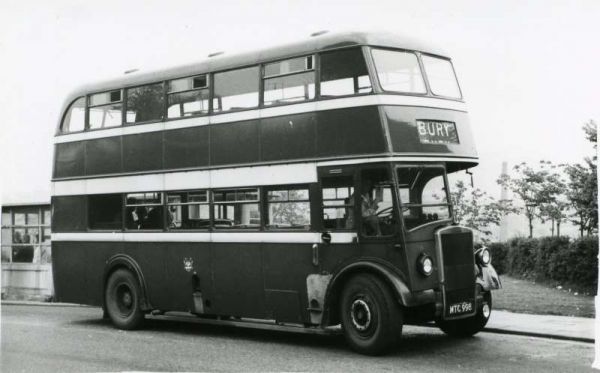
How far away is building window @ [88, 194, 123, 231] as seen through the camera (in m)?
14.0

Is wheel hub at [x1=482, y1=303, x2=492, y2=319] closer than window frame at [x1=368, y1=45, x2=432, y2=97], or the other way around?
window frame at [x1=368, y1=45, x2=432, y2=97]

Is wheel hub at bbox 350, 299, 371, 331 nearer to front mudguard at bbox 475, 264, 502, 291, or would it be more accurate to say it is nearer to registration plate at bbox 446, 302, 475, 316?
registration plate at bbox 446, 302, 475, 316

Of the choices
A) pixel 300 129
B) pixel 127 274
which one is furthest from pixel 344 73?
pixel 127 274

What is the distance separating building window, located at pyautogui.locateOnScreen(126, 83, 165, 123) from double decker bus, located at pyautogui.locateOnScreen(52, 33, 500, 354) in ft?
0.10

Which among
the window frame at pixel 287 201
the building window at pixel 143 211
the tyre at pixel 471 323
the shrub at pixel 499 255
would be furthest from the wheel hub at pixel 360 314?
the shrub at pixel 499 255

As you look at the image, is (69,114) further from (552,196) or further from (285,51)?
(552,196)

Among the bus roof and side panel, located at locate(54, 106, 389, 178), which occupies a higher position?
the bus roof

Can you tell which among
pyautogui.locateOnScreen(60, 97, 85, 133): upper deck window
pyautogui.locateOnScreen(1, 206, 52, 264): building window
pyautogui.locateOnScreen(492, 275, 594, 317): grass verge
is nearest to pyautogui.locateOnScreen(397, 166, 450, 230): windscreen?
pyautogui.locateOnScreen(492, 275, 594, 317): grass verge

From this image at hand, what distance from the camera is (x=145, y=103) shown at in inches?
532

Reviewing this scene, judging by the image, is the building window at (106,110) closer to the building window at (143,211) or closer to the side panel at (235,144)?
the side panel at (235,144)

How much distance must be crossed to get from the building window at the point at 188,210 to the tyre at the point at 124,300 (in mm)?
1400

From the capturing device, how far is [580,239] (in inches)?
638

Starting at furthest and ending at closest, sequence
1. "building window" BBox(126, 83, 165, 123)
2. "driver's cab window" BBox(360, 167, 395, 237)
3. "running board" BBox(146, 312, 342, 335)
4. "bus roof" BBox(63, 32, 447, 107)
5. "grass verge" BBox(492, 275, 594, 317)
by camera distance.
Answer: "grass verge" BBox(492, 275, 594, 317) → "building window" BBox(126, 83, 165, 123) → "running board" BBox(146, 312, 342, 335) → "bus roof" BBox(63, 32, 447, 107) → "driver's cab window" BBox(360, 167, 395, 237)

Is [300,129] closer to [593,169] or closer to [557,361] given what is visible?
[557,361]
